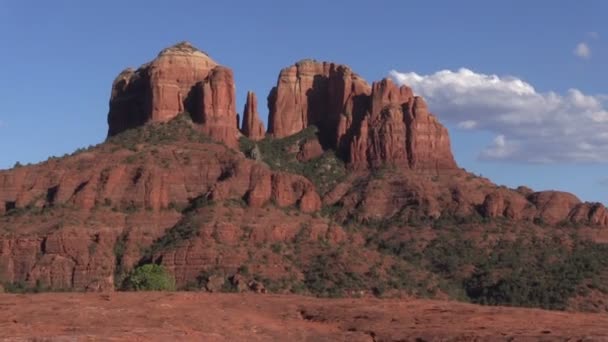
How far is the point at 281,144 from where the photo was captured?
15050 centimetres

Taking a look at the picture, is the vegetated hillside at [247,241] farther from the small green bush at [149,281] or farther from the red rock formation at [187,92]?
the small green bush at [149,281]

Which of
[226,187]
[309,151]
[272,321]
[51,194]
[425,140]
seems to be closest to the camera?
[272,321]

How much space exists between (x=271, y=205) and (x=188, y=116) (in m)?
24.1

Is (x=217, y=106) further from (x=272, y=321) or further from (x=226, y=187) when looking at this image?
(x=272, y=321)

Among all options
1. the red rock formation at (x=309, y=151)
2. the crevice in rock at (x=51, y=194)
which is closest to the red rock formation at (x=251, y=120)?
the red rock formation at (x=309, y=151)

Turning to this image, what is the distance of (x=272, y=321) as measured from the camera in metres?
47.5

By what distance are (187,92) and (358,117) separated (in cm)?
2237

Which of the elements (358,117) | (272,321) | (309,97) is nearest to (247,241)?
(358,117)

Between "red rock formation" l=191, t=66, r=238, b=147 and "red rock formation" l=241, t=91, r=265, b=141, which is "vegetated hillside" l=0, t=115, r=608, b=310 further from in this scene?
"red rock formation" l=241, t=91, r=265, b=141

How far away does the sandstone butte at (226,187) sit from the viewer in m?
106

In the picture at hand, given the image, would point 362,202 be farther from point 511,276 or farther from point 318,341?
point 318,341

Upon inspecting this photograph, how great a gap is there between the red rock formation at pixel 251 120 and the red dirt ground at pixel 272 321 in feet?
325

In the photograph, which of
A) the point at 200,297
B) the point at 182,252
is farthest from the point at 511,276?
the point at 200,297

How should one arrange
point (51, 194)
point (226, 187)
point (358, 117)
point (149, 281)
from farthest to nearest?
1. point (358, 117)
2. point (226, 187)
3. point (51, 194)
4. point (149, 281)
